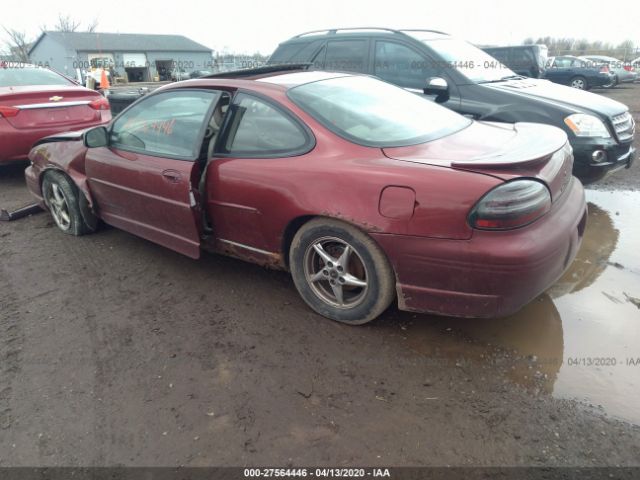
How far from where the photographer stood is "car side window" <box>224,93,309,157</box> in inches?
113

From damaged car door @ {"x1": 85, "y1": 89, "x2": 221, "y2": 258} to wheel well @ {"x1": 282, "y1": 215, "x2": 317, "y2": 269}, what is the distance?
2.16 feet

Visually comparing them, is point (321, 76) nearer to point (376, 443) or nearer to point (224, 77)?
point (224, 77)

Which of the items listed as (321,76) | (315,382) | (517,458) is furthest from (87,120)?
(517,458)

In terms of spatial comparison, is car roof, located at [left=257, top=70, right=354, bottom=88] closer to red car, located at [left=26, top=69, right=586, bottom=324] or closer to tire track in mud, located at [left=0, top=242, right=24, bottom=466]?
red car, located at [left=26, top=69, right=586, bottom=324]

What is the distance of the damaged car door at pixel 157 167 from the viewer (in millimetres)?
3191

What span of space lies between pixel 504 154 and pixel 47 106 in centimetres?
570

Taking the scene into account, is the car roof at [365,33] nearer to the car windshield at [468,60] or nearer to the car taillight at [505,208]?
the car windshield at [468,60]

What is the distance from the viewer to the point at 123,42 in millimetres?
53219

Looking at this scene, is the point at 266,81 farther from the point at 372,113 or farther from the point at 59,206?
the point at 59,206

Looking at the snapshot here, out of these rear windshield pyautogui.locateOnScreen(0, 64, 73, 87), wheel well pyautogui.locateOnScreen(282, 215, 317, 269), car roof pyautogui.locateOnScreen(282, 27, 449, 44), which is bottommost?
wheel well pyautogui.locateOnScreen(282, 215, 317, 269)

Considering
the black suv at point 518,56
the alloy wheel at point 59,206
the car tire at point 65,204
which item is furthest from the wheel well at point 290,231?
the black suv at point 518,56

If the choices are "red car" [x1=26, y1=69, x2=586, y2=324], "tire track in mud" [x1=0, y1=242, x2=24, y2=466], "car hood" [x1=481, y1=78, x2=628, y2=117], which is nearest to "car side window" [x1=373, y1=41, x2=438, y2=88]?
"car hood" [x1=481, y1=78, x2=628, y2=117]

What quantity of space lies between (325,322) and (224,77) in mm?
1926

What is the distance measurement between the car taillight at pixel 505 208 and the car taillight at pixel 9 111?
5.79 m
